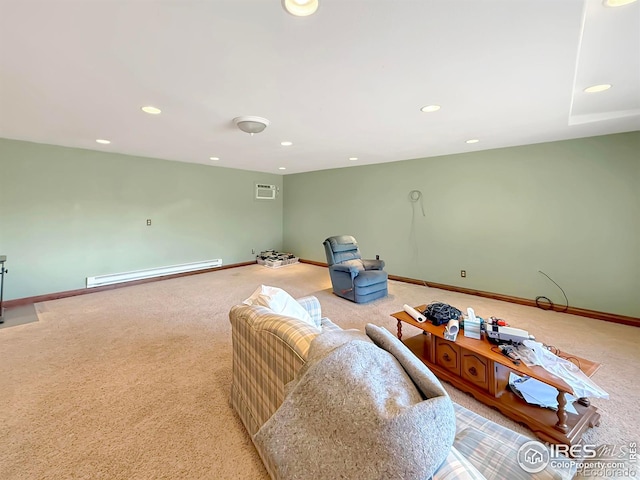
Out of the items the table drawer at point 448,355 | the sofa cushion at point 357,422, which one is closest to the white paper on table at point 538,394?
the table drawer at point 448,355

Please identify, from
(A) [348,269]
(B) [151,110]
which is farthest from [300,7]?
(A) [348,269]

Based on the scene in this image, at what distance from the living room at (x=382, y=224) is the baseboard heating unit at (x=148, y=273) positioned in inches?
4.7

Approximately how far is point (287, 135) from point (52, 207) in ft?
11.9

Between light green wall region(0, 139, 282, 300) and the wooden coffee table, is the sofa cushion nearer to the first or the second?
the wooden coffee table

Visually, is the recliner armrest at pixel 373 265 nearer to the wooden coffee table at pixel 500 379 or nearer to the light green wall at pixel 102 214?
the wooden coffee table at pixel 500 379

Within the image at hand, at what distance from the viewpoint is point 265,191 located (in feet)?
21.4

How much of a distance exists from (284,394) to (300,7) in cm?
170

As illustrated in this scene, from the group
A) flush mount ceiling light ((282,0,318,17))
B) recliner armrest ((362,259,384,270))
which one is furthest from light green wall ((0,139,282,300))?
flush mount ceiling light ((282,0,318,17))

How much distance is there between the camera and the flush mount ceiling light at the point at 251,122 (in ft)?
8.33

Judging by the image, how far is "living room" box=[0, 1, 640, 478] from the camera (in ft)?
10.2

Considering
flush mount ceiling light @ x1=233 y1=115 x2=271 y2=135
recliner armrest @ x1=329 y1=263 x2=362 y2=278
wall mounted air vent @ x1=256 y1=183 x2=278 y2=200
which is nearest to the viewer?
flush mount ceiling light @ x1=233 y1=115 x2=271 y2=135

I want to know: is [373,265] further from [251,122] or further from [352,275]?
[251,122]

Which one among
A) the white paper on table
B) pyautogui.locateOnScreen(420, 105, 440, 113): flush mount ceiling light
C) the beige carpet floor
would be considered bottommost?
the beige carpet floor

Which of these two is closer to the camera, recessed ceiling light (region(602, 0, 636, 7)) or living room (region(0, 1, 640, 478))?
recessed ceiling light (region(602, 0, 636, 7))
